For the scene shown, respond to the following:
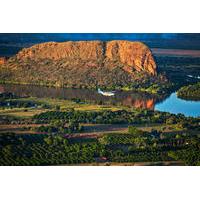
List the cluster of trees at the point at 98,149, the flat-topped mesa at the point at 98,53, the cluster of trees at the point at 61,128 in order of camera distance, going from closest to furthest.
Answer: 1. the cluster of trees at the point at 98,149
2. the cluster of trees at the point at 61,128
3. the flat-topped mesa at the point at 98,53

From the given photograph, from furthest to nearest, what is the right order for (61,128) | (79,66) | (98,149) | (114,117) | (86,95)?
1. (79,66)
2. (86,95)
3. (114,117)
4. (61,128)
5. (98,149)

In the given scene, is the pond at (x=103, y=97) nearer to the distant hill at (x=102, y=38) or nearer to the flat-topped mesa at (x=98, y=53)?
the flat-topped mesa at (x=98, y=53)

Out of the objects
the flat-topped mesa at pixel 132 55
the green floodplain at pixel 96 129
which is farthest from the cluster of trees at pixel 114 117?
the flat-topped mesa at pixel 132 55

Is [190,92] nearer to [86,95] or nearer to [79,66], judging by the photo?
[86,95]

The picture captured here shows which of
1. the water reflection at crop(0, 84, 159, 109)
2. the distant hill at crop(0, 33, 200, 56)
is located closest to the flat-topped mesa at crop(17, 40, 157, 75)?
the distant hill at crop(0, 33, 200, 56)

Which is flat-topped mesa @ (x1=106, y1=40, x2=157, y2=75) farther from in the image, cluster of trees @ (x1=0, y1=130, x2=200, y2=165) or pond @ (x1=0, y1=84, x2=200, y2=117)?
cluster of trees @ (x1=0, y1=130, x2=200, y2=165)

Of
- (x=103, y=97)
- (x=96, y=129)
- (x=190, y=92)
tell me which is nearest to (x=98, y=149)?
(x=96, y=129)

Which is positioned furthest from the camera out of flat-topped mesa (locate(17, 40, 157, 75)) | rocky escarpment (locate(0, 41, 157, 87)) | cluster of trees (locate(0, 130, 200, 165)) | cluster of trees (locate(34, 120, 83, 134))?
rocky escarpment (locate(0, 41, 157, 87))
